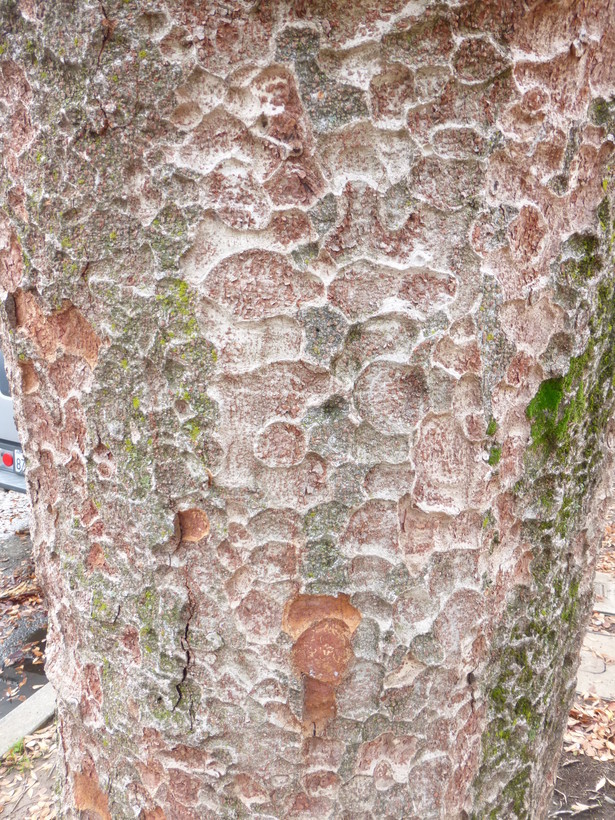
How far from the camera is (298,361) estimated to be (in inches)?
48.6

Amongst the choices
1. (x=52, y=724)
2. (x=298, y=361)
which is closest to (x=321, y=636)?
(x=298, y=361)

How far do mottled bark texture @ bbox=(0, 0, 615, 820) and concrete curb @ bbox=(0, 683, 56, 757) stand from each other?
1.89 m

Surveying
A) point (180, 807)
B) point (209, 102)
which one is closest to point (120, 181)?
point (209, 102)

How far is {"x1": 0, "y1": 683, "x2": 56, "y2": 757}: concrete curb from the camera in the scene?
10.5 feet

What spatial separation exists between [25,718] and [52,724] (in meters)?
0.14

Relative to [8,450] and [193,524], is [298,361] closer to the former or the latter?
[193,524]

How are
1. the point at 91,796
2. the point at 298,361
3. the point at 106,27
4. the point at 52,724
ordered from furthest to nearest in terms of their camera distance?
the point at 52,724 < the point at 91,796 < the point at 298,361 < the point at 106,27

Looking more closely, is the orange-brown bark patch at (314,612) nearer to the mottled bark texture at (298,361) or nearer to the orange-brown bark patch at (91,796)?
the mottled bark texture at (298,361)

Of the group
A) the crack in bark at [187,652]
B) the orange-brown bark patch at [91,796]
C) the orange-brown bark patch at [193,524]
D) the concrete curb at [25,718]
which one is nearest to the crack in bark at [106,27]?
the orange-brown bark patch at [193,524]

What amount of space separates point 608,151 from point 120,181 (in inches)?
40.4

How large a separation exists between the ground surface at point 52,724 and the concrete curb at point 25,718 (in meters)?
0.05

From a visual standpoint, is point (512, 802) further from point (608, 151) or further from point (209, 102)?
point (209, 102)

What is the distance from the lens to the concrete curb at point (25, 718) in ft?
10.5

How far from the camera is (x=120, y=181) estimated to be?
1182mm
